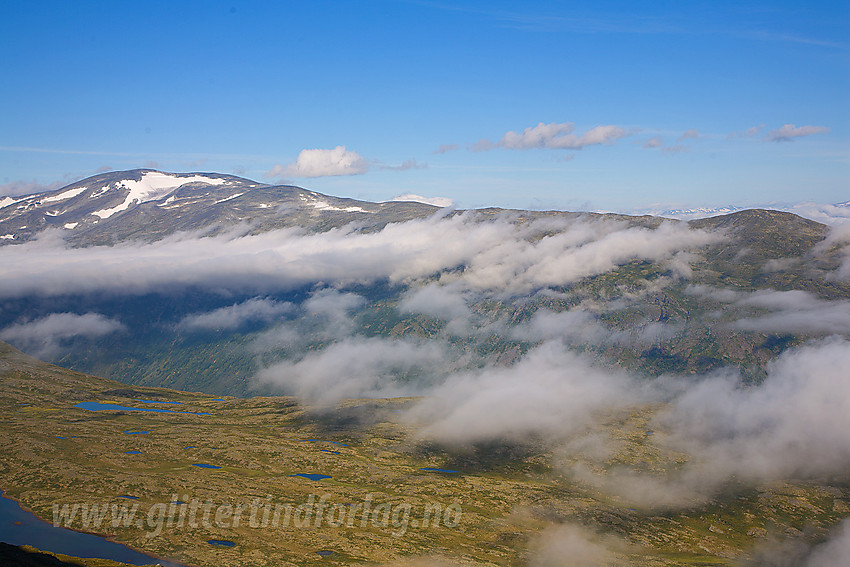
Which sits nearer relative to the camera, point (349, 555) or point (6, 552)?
point (6, 552)

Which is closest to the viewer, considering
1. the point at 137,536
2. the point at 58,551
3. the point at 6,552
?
the point at 6,552

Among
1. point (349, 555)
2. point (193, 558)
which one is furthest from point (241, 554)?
point (349, 555)

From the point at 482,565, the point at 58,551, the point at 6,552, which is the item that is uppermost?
the point at 6,552

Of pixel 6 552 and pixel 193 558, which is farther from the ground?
pixel 6 552

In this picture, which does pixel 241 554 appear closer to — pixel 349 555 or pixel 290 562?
pixel 290 562

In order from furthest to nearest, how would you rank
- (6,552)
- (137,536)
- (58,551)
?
(137,536)
(58,551)
(6,552)

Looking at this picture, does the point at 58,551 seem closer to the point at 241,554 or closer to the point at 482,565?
the point at 241,554

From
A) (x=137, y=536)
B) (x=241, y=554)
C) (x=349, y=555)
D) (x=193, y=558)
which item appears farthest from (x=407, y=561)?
(x=137, y=536)
